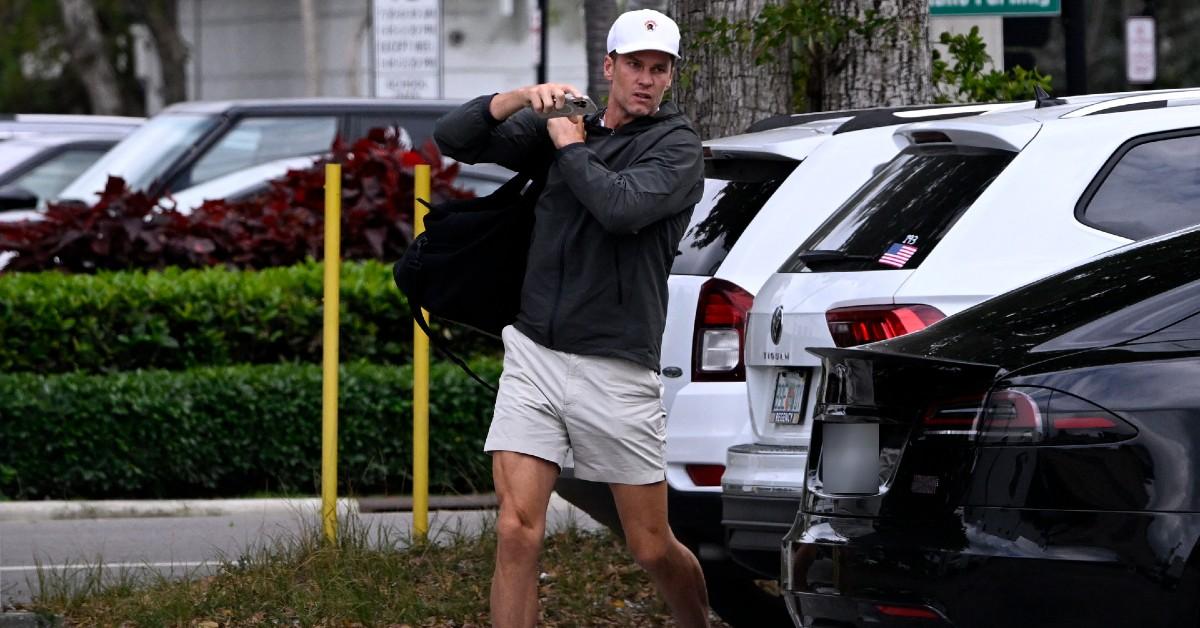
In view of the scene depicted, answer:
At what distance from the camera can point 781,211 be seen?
5.67 m

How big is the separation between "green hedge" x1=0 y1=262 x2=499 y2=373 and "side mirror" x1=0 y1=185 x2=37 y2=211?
10.5 feet

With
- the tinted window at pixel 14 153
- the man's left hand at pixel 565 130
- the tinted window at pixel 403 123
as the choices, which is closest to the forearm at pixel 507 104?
the man's left hand at pixel 565 130

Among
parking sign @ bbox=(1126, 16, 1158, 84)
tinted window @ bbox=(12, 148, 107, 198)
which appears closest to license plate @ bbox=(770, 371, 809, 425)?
tinted window @ bbox=(12, 148, 107, 198)

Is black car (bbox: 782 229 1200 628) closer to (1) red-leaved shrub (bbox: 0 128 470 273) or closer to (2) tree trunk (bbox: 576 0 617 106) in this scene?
(1) red-leaved shrub (bbox: 0 128 470 273)

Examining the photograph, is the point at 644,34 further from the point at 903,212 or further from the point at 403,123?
the point at 403,123

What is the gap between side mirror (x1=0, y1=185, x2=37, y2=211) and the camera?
1287 cm

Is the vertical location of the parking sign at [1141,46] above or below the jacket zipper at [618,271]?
above

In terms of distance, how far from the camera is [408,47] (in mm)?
16672

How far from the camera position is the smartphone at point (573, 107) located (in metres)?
4.88

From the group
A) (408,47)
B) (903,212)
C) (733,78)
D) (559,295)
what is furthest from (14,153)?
(903,212)

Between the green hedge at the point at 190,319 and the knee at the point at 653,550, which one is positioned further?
the green hedge at the point at 190,319

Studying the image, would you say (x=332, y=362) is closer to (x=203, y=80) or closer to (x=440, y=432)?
(x=440, y=432)

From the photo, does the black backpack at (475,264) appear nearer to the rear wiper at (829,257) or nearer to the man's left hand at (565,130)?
the man's left hand at (565,130)

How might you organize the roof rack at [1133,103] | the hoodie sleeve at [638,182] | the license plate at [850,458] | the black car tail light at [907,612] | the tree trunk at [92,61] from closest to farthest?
1. the black car tail light at [907,612]
2. the license plate at [850,458]
3. the hoodie sleeve at [638,182]
4. the roof rack at [1133,103]
5. the tree trunk at [92,61]
